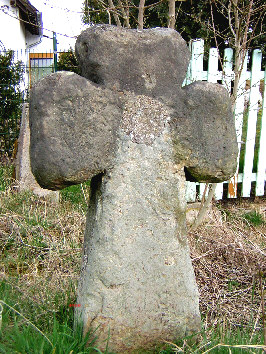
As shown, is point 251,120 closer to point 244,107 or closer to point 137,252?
point 244,107

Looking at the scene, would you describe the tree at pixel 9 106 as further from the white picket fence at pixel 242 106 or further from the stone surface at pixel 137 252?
the stone surface at pixel 137 252

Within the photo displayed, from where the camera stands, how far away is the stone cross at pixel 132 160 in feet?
5.85

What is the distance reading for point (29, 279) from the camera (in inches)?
114

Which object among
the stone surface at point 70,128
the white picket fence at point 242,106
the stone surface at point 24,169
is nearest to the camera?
the stone surface at point 70,128

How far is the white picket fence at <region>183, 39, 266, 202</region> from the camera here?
180 inches

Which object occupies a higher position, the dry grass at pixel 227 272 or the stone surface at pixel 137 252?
the stone surface at pixel 137 252

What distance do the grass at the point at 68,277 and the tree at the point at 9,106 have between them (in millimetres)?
2146

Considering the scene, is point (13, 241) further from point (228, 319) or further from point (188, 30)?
point (188, 30)

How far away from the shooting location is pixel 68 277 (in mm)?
2680

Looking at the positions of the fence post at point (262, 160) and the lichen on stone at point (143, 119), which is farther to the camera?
the fence post at point (262, 160)

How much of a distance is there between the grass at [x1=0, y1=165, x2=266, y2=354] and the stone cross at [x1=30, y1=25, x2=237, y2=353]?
0.57 feet

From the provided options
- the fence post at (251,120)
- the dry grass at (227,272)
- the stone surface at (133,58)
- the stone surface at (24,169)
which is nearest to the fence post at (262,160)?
the fence post at (251,120)

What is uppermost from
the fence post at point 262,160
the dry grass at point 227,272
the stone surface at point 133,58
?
the stone surface at point 133,58

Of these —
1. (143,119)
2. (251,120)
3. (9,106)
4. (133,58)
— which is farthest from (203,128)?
(9,106)
